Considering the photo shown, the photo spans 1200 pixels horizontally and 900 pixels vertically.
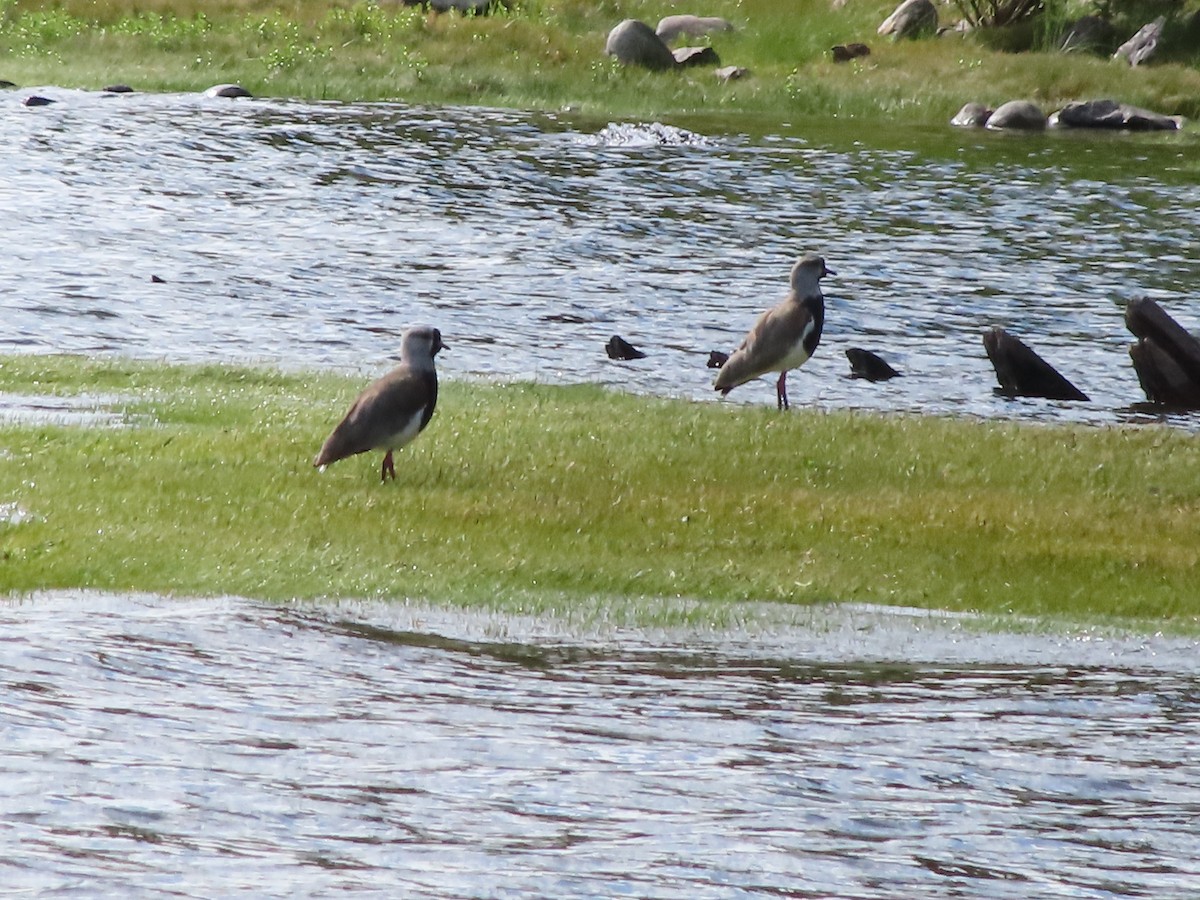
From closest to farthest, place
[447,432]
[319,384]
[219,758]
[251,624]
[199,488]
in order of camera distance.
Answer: [219,758] < [251,624] < [199,488] < [447,432] < [319,384]

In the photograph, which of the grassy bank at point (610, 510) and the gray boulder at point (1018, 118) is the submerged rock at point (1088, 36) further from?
the grassy bank at point (610, 510)

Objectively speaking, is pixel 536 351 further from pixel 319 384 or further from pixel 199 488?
pixel 199 488

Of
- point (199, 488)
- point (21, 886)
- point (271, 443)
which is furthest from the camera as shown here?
point (271, 443)

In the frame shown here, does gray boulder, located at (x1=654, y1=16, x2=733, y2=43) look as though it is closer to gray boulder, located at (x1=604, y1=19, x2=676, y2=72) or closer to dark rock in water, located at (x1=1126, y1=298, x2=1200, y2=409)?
gray boulder, located at (x1=604, y1=19, x2=676, y2=72)

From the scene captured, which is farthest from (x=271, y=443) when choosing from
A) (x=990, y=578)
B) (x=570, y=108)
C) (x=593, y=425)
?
(x=570, y=108)

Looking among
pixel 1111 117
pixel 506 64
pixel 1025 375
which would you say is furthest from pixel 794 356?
pixel 506 64

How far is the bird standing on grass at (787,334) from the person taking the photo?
20.9 m

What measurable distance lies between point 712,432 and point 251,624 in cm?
811

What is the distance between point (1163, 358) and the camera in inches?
959

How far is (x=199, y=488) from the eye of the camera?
1538 centimetres

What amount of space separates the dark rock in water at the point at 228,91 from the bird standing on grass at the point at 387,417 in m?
42.8

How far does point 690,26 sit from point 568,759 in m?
62.3

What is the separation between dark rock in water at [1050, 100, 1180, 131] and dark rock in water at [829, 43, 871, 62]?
8.99m

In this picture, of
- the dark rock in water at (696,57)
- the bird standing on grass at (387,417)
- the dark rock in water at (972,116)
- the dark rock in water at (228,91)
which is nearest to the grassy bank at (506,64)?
the dark rock in water at (972,116)
